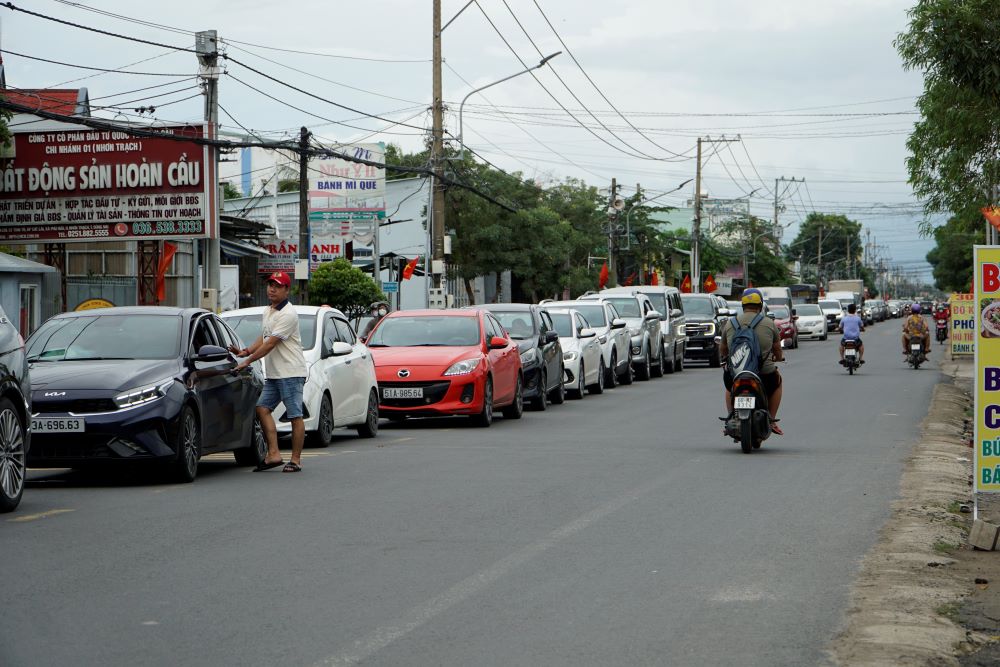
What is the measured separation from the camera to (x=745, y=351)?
15984 mm

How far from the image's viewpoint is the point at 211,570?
26.6 feet

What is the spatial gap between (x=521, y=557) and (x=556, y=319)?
19800 mm

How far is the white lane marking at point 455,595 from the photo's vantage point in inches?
241

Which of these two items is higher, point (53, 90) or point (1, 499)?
point (53, 90)

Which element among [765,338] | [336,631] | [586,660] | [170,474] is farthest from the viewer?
[765,338]

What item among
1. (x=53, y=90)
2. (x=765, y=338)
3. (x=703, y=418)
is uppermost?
(x=53, y=90)

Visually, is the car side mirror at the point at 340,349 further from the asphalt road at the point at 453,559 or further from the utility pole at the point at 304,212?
the utility pole at the point at 304,212

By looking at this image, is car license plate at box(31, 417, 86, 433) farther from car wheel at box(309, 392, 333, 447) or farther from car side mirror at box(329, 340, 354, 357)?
car wheel at box(309, 392, 333, 447)

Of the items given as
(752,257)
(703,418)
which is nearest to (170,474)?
(703,418)

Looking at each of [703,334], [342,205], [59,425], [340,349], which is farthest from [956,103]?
[342,205]

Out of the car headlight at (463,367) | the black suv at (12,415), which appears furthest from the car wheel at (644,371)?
the black suv at (12,415)

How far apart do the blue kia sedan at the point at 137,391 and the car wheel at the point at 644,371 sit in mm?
20721

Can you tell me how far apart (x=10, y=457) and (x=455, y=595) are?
15.0ft

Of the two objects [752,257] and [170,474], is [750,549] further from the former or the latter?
[752,257]
